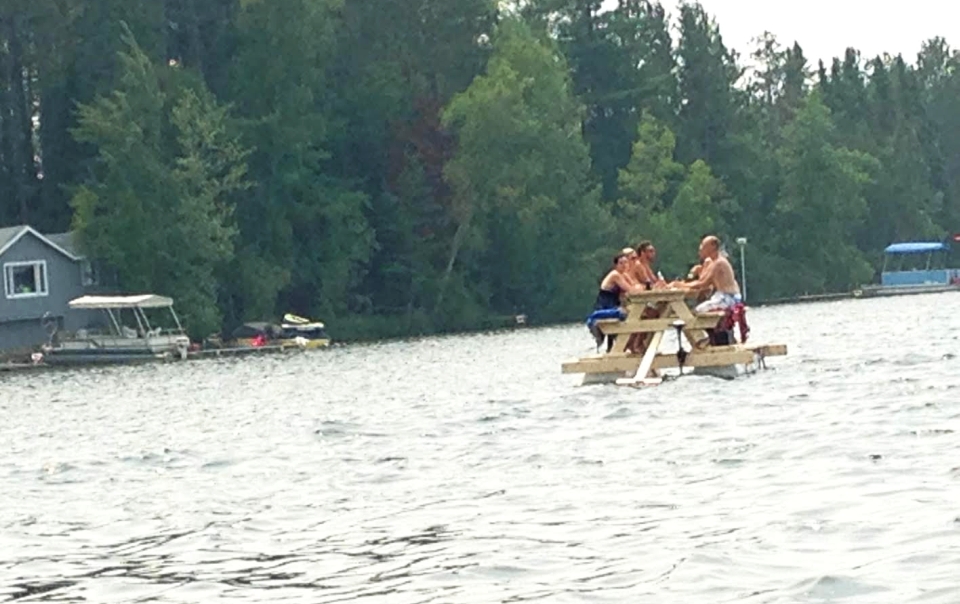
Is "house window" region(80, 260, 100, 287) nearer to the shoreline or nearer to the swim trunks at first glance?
the shoreline

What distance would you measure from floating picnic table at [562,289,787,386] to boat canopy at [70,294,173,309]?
146 feet

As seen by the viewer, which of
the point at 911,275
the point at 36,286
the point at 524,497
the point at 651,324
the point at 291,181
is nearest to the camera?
the point at 524,497

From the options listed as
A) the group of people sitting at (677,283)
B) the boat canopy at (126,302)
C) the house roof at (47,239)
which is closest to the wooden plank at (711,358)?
the group of people sitting at (677,283)

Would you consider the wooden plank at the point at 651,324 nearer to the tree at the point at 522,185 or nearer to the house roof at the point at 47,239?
the house roof at the point at 47,239

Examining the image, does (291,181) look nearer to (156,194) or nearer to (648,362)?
(156,194)

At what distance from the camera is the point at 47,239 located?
76312 mm

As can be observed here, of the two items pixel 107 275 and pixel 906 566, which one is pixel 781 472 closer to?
pixel 906 566

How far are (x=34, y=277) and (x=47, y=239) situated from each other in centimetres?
180

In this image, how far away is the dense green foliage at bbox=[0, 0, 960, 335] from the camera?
7562 cm

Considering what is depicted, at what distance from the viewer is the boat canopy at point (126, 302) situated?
2732 inches

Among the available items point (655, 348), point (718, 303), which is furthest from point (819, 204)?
point (655, 348)

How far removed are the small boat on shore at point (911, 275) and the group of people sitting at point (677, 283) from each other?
236ft

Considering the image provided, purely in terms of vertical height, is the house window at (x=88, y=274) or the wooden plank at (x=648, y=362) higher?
the house window at (x=88, y=274)

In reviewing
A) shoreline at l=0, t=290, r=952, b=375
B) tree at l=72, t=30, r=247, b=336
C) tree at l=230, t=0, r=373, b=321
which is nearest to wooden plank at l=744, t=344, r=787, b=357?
shoreline at l=0, t=290, r=952, b=375
